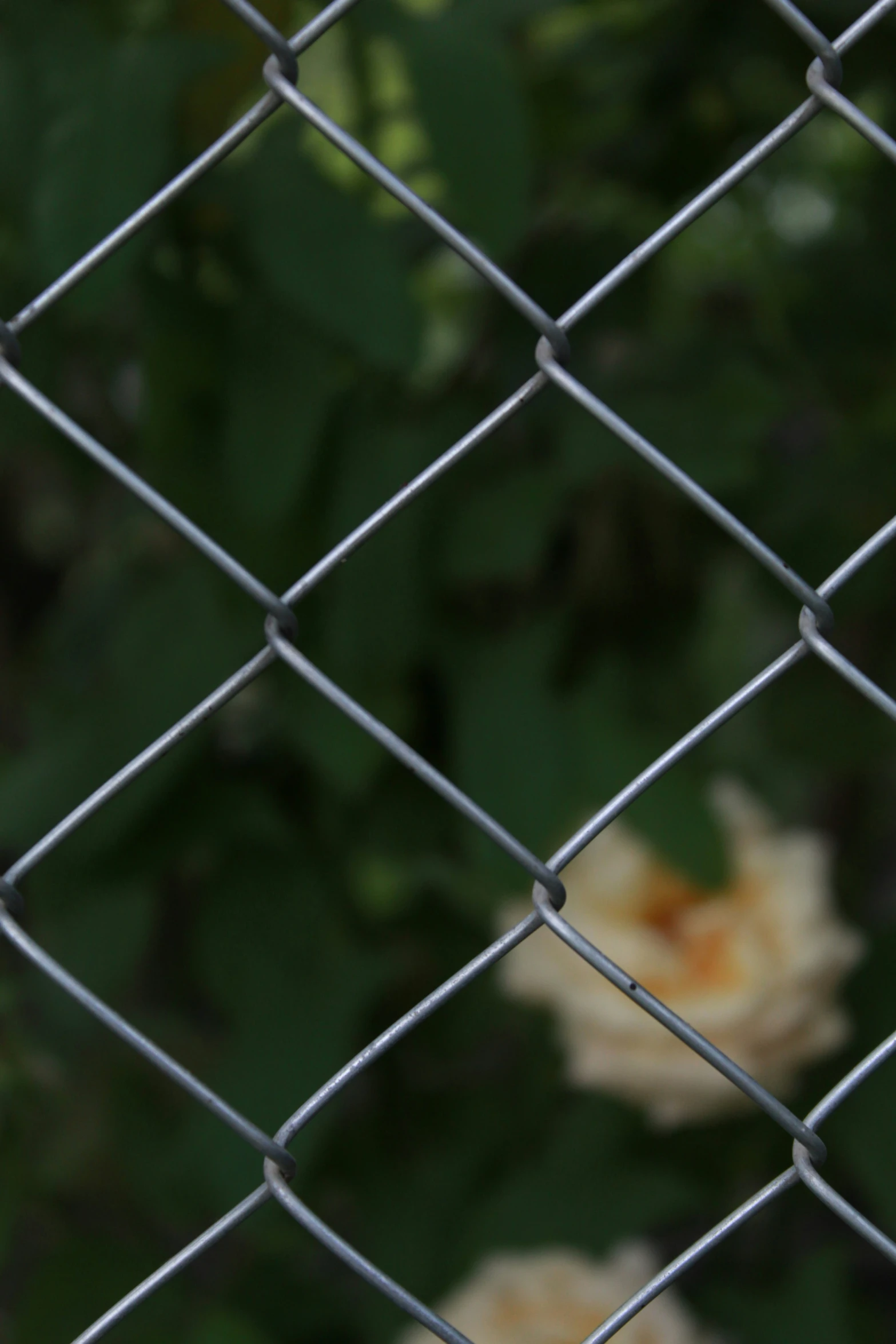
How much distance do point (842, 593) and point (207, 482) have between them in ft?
1.05

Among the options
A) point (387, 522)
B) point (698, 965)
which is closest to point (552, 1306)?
point (698, 965)

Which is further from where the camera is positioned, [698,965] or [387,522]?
[698,965]

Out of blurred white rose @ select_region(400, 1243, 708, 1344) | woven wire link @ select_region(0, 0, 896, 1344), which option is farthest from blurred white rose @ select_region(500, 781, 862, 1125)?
woven wire link @ select_region(0, 0, 896, 1344)

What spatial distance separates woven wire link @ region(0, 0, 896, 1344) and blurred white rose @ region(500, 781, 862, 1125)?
0.23 m

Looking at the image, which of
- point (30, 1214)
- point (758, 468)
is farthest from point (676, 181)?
point (30, 1214)

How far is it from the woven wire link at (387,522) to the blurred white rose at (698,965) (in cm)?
23

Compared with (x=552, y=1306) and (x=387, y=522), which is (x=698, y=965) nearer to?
(x=552, y=1306)

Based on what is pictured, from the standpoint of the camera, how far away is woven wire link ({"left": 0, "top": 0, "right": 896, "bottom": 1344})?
1.21 ft

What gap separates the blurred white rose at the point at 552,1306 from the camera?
63cm

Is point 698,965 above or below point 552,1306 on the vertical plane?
above

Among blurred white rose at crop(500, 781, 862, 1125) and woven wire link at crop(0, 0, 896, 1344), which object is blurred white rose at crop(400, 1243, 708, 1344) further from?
woven wire link at crop(0, 0, 896, 1344)

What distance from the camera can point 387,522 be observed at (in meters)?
0.40

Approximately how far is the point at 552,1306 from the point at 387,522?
40 centimetres

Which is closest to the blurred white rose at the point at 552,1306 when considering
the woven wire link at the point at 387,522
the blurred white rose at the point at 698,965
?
the blurred white rose at the point at 698,965
